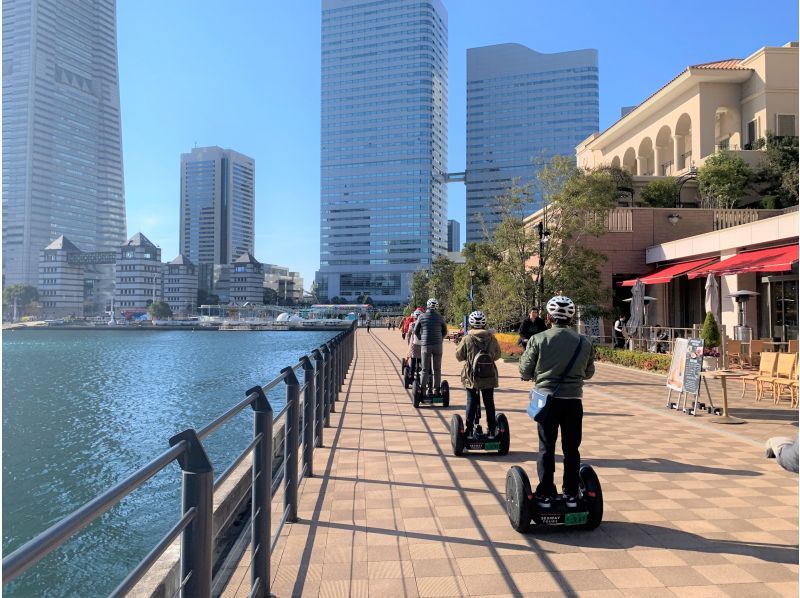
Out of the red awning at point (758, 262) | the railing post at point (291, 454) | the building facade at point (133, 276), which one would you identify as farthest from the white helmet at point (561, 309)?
the building facade at point (133, 276)

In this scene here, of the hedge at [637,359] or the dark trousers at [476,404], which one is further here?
the hedge at [637,359]

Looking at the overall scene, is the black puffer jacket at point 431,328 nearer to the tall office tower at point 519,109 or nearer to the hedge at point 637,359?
the hedge at point 637,359

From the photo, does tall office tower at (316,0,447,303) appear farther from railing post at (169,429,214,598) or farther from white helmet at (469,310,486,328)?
railing post at (169,429,214,598)

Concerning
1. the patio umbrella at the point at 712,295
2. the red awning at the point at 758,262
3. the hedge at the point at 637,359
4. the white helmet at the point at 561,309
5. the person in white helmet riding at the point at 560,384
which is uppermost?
the red awning at the point at 758,262

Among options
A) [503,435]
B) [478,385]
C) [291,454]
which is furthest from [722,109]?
[291,454]

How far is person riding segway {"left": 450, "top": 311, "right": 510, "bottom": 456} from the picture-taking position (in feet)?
21.3

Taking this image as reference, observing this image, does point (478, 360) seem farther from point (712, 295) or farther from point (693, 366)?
point (712, 295)

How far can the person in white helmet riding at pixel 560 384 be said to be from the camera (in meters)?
4.25

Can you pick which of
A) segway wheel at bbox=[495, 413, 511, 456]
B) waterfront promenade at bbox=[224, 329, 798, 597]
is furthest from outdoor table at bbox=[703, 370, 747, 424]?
segway wheel at bbox=[495, 413, 511, 456]

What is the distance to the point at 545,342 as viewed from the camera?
4.34 meters

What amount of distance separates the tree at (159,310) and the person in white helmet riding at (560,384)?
144797 mm

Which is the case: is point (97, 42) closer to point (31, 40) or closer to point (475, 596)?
point (31, 40)

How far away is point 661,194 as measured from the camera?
2744 centimetres

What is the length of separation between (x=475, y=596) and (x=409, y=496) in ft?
6.52
